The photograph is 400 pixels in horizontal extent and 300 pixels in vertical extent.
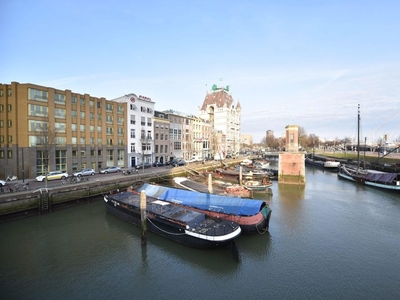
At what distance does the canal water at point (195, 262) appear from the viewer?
41.3 ft

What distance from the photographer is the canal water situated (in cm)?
1258

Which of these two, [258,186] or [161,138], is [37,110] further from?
[258,186]

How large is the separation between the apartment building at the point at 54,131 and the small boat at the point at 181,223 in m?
13.1

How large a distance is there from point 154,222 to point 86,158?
3030 centimetres

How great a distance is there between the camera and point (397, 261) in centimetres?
1566

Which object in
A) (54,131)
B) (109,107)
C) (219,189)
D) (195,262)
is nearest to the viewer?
(195,262)

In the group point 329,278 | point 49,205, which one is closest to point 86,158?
point 49,205

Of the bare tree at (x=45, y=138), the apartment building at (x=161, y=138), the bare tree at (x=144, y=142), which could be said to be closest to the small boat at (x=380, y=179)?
the apartment building at (x=161, y=138)

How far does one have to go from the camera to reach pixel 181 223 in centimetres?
1788

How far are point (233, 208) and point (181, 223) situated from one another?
17.1 feet

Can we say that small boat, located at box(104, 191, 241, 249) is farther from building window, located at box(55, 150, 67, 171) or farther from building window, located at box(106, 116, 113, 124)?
building window, located at box(106, 116, 113, 124)

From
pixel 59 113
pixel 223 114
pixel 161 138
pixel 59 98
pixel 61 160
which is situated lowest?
pixel 61 160

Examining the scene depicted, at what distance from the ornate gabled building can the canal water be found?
8089 cm

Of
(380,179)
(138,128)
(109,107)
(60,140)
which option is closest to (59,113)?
(60,140)
